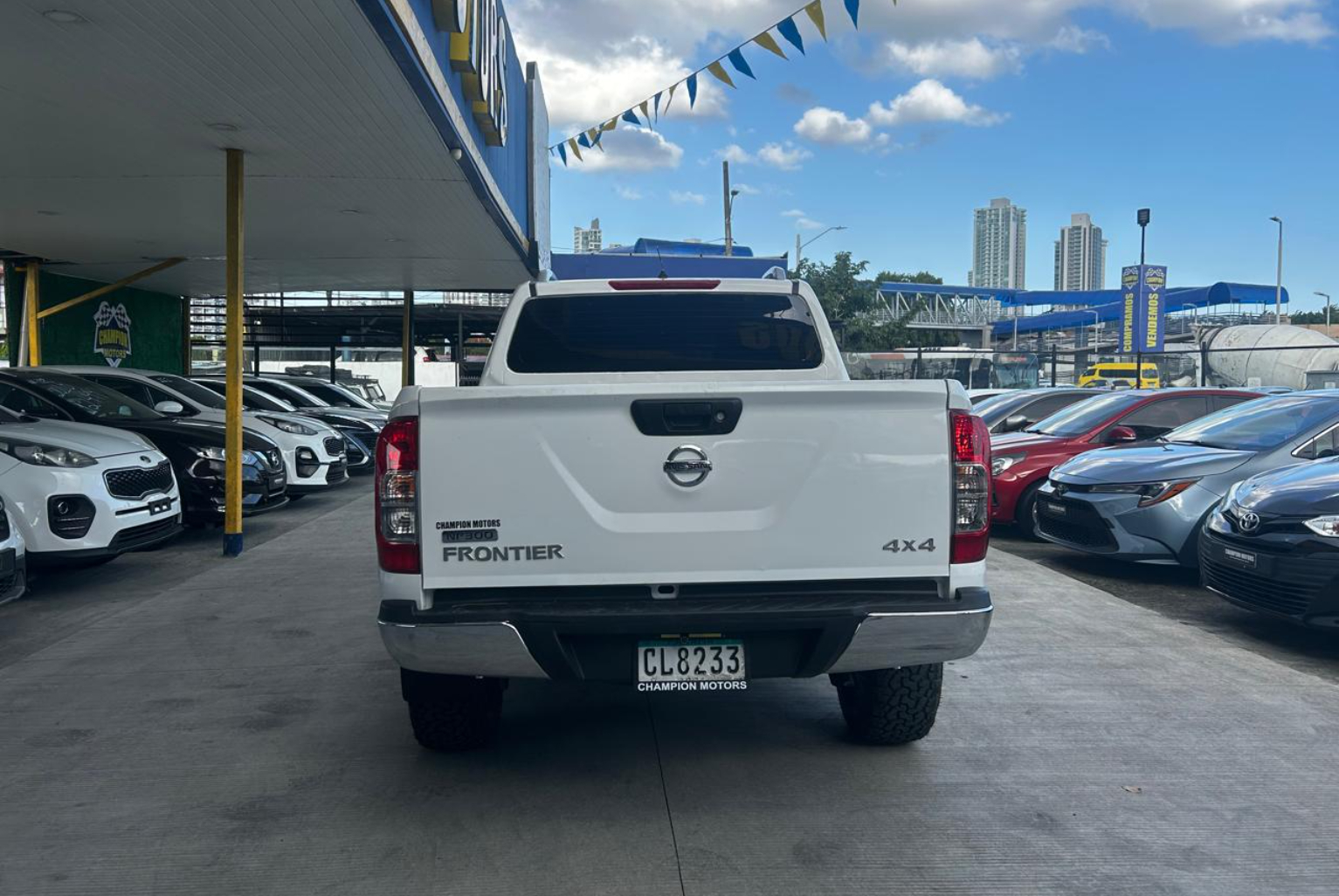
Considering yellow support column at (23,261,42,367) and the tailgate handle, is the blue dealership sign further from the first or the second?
A: the tailgate handle

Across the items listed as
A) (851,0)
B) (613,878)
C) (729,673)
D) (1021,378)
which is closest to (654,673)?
(729,673)

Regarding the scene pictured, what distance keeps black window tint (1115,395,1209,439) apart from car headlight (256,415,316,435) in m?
8.76

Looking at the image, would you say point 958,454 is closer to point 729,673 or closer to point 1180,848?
point 729,673

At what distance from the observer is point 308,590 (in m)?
7.92

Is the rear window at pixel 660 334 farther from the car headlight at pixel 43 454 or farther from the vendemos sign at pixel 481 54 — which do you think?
the vendemos sign at pixel 481 54

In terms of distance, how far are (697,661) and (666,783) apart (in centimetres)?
67

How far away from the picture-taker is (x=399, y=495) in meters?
3.56

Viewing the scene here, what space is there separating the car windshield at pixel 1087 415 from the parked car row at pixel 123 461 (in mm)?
7749

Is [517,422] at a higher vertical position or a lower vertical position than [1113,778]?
higher

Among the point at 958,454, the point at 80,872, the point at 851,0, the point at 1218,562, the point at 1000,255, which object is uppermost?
the point at 1000,255

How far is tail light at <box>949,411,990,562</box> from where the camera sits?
362 cm

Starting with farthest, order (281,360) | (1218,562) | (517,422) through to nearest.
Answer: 1. (281,360)
2. (1218,562)
3. (517,422)

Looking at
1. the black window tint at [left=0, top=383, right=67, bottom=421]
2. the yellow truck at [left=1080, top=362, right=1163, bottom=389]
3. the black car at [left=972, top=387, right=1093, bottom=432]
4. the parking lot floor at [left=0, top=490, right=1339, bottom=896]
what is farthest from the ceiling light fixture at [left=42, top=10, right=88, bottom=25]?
the yellow truck at [left=1080, top=362, right=1163, bottom=389]

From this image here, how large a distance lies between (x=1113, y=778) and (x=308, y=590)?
569 cm
